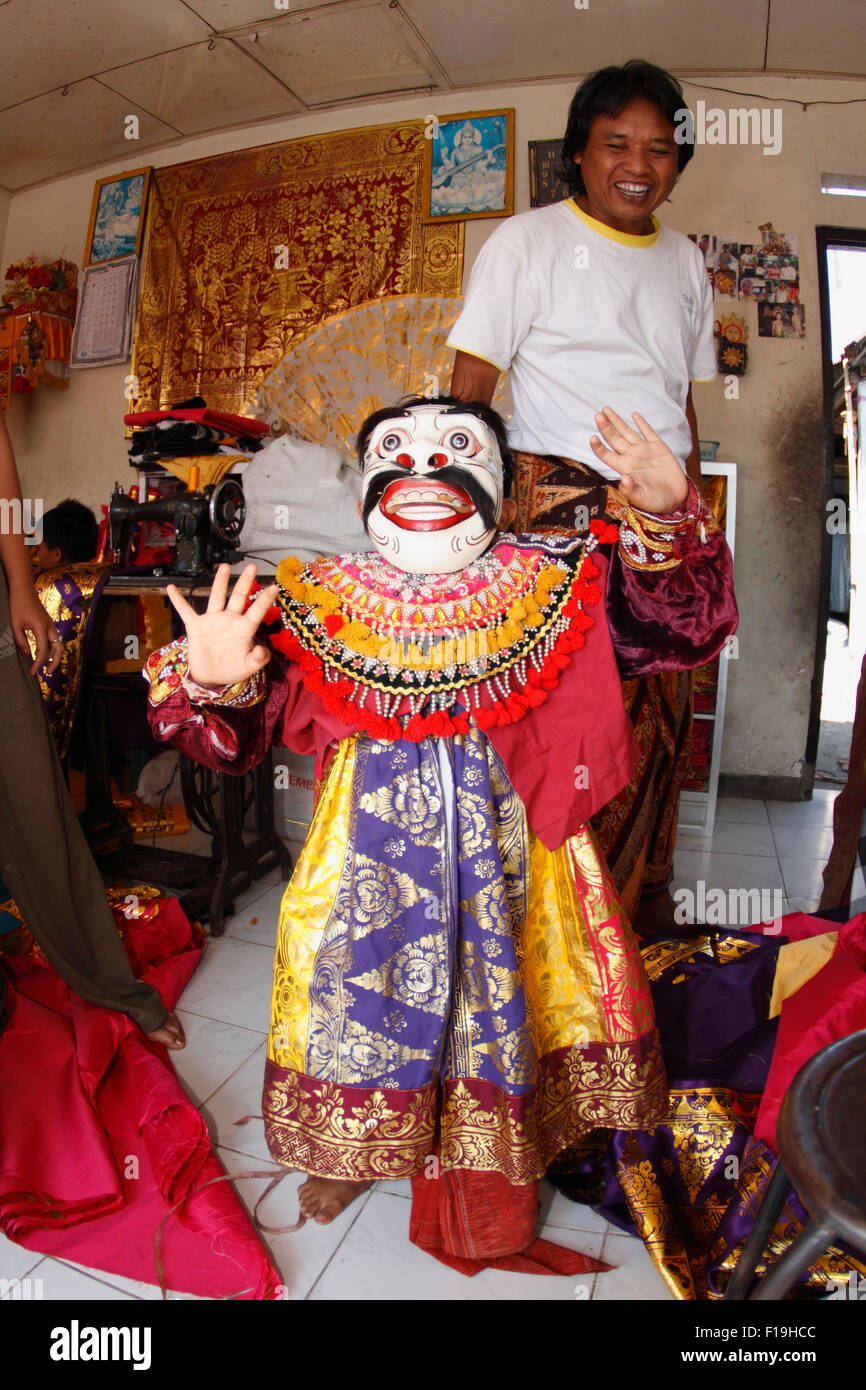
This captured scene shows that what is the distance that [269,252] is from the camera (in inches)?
150

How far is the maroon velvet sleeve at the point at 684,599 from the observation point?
4.09 feet

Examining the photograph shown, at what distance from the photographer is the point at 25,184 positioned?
15.0 ft

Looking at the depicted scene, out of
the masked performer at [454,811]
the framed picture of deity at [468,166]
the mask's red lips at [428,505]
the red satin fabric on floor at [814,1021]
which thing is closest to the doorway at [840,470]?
the framed picture of deity at [468,166]

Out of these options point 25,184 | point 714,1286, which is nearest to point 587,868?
point 714,1286

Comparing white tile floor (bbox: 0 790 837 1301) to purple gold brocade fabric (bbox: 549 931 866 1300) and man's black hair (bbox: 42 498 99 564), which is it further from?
man's black hair (bbox: 42 498 99 564)

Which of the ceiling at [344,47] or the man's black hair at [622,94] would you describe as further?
the ceiling at [344,47]

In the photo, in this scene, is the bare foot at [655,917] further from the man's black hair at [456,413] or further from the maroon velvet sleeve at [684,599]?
the man's black hair at [456,413]

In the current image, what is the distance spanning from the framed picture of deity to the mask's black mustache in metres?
2.72

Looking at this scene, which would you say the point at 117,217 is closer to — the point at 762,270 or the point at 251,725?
the point at 762,270

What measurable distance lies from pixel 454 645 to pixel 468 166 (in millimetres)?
3083

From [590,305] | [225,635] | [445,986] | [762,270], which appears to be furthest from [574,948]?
[762,270]

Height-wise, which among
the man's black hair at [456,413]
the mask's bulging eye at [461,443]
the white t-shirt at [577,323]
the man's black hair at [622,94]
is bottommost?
the mask's bulging eye at [461,443]

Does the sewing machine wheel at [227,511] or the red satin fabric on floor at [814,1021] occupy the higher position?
the sewing machine wheel at [227,511]

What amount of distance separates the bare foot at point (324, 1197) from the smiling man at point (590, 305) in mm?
1246
